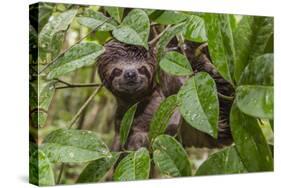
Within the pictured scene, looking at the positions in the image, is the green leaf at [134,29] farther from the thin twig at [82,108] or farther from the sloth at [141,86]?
the thin twig at [82,108]

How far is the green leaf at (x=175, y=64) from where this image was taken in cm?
305

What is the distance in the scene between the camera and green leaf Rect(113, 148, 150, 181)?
2.98 metres

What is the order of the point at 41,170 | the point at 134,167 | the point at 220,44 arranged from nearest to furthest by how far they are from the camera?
1. the point at 41,170
2. the point at 134,167
3. the point at 220,44

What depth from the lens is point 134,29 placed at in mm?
2980

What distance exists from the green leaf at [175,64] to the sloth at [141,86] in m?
0.03

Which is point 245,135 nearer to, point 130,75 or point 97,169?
point 130,75

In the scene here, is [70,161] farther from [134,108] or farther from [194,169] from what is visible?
[194,169]

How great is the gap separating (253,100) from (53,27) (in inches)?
41.3

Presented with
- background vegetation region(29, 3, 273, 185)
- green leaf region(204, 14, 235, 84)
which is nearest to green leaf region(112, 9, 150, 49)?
background vegetation region(29, 3, 273, 185)

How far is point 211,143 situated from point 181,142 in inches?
6.8

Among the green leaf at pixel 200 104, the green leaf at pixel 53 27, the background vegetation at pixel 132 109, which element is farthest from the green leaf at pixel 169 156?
the green leaf at pixel 53 27

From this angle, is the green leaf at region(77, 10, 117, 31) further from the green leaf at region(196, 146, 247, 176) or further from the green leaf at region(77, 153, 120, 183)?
the green leaf at region(196, 146, 247, 176)

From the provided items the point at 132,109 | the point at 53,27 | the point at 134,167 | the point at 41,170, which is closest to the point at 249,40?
the point at 132,109

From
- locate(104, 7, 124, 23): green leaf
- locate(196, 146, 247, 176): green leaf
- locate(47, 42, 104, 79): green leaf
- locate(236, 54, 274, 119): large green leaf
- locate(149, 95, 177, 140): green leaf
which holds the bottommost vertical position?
locate(196, 146, 247, 176): green leaf
